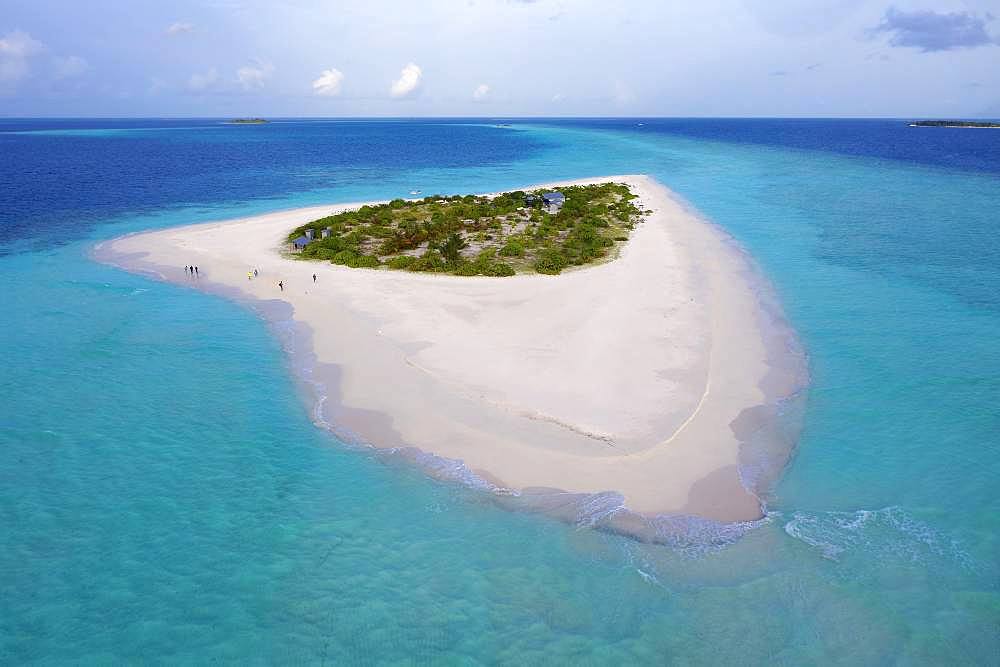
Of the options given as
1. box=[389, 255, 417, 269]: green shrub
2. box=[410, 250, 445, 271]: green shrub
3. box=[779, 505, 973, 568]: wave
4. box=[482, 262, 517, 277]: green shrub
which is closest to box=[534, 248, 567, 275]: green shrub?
box=[482, 262, 517, 277]: green shrub

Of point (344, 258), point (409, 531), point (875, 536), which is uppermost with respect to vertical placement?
point (344, 258)

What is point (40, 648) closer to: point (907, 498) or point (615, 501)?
point (615, 501)

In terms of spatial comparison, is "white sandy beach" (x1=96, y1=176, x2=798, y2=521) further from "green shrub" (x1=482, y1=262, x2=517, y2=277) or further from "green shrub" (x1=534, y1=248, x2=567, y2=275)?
"green shrub" (x1=534, y1=248, x2=567, y2=275)

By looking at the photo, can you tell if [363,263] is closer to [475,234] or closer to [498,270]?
[498,270]

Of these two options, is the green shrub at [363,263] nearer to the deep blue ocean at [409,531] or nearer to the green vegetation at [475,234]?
the green vegetation at [475,234]

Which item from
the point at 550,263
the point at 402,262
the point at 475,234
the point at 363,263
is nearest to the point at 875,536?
the point at 550,263

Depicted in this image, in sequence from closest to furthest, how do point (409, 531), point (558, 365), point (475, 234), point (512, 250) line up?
point (409, 531) < point (558, 365) < point (512, 250) < point (475, 234)

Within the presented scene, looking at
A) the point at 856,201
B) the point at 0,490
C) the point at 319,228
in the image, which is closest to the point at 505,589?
the point at 0,490
